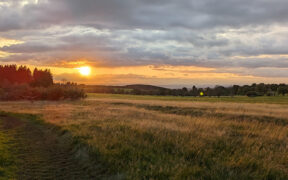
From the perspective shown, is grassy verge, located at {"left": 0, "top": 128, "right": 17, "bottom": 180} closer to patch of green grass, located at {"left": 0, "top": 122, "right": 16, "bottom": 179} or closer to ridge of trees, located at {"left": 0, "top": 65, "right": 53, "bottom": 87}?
patch of green grass, located at {"left": 0, "top": 122, "right": 16, "bottom": 179}

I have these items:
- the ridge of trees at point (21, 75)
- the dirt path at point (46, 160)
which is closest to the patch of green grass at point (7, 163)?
the dirt path at point (46, 160)

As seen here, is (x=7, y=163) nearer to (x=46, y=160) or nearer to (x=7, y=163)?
(x=7, y=163)

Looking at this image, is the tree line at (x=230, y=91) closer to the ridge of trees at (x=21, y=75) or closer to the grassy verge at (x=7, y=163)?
the ridge of trees at (x=21, y=75)

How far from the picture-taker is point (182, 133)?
1118cm

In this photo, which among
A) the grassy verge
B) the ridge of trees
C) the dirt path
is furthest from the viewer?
the ridge of trees

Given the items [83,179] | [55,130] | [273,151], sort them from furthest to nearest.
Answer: [55,130] → [273,151] → [83,179]

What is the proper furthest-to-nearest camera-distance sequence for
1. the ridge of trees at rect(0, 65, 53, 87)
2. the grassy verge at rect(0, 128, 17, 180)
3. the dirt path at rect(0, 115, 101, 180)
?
the ridge of trees at rect(0, 65, 53, 87) → the dirt path at rect(0, 115, 101, 180) → the grassy verge at rect(0, 128, 17, 180)

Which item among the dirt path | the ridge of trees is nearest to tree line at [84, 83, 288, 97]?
the ridge of trees

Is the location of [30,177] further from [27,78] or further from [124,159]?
[27,78]

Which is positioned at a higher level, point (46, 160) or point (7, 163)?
point (7, 163)

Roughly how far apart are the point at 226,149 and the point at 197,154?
1.61m

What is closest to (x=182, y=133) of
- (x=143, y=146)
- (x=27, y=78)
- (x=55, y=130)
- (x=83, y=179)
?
(x=143, y=146)

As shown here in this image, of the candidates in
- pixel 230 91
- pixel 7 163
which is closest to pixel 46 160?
pixel 7 163

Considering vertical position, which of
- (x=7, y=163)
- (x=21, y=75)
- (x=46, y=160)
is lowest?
(x=46, y=160)
